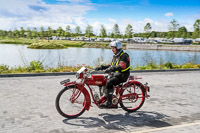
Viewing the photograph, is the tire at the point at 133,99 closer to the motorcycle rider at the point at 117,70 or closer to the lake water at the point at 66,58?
the motorcycle rider at the point at 117,70

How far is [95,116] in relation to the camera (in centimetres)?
514

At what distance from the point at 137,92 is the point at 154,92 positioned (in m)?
2.51

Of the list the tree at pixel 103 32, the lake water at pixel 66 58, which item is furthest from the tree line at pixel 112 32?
the lake water at pixel 66 58

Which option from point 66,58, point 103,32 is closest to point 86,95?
point 66,58

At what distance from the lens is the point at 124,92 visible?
545 centimetres

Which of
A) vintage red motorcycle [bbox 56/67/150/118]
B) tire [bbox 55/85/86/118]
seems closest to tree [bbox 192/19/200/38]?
vintage red motorcycle [bbox 56/67/150/118]

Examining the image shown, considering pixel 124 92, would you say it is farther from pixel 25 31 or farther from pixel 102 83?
pixel 25 31

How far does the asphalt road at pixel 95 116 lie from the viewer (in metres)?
4.38

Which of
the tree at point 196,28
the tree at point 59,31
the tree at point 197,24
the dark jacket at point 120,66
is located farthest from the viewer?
the tree at point 59,31

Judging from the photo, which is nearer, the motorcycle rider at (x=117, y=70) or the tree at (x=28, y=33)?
the motorcycle rider at (x=117, y=70)

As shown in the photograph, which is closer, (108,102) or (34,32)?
(108,102)

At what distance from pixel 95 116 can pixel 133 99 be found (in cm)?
116

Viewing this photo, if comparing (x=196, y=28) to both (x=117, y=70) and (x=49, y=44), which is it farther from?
(x=117, y=70)

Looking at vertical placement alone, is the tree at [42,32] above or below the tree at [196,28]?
above
